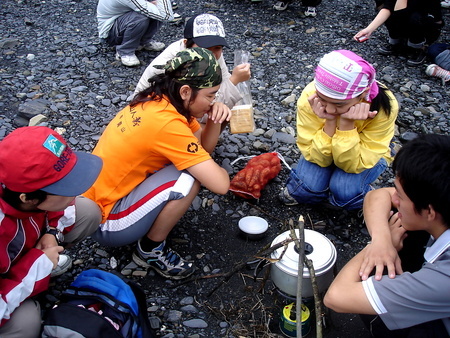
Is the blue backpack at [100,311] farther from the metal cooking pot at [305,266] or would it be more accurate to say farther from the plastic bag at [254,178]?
the plastic bag at [254,178]

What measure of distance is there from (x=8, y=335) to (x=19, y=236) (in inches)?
19.4

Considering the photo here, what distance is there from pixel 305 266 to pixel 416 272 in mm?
550

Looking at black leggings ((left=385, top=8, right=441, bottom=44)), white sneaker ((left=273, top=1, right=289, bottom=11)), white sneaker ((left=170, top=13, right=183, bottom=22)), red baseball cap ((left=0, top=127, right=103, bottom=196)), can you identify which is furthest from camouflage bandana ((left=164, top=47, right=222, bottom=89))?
white sneaker ((left=273, top=1, right=289, bottom=11))

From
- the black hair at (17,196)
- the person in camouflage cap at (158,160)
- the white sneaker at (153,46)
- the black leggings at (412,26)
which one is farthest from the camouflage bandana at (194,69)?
the black leggings at (412,26)

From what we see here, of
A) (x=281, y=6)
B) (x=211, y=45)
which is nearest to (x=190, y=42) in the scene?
(x=211, y=45)

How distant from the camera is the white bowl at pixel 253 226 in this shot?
318 centimetres

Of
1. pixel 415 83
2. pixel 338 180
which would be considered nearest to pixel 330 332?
pixel 338 180

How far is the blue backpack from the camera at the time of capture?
2.09 meters

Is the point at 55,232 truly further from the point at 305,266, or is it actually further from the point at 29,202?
the point at 305,266

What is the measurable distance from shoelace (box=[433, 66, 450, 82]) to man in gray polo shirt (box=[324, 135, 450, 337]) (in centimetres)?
391

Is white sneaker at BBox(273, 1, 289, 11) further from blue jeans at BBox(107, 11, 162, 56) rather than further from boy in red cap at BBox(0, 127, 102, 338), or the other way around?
boy in red cap at BBox(0, 127, 102, 338)

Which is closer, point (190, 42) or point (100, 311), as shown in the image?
point (100, 311)

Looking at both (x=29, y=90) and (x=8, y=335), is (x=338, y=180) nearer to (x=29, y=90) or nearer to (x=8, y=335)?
(x=8, y=335)

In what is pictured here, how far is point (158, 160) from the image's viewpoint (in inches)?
110
